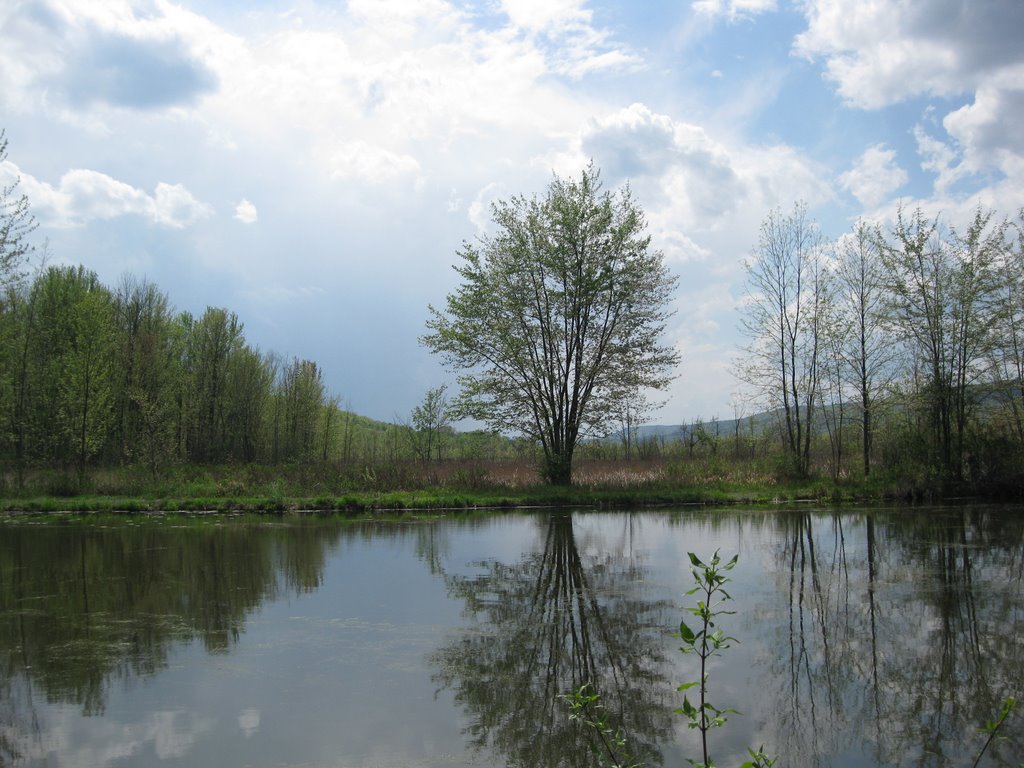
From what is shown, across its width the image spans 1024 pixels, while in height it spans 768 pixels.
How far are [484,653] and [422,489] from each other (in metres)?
16.6

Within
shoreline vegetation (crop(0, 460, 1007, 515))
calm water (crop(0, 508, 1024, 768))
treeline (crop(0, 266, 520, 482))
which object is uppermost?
treeline (crop(0, 266, 520, 482))

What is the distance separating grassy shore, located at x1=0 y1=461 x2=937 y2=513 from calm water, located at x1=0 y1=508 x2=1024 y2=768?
776 centimetres

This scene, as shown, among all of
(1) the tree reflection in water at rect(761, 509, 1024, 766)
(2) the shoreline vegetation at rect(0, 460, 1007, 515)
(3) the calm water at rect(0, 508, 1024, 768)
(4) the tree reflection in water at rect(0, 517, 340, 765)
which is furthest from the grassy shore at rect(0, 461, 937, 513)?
(1) the tree reflection in water at rect(761, 509, 1024, 766)

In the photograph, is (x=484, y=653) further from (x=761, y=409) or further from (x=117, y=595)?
(x=761, y=409)

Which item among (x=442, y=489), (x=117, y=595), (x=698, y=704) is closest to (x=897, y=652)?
(x=698, y=704)

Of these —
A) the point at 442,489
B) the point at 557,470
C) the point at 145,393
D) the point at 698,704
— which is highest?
the point at 145,393

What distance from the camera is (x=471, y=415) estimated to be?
25.1 meters

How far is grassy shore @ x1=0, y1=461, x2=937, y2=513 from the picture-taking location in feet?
68.0

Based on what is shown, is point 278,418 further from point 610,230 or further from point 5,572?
point 5,572

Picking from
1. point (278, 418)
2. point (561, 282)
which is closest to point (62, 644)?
point (561, 282)

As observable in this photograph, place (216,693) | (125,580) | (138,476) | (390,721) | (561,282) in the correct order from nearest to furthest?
(390,721) < (216,693) < (125,580) < (138,476) < (561,282)

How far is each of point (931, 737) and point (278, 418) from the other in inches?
1521

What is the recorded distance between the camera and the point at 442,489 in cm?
2286

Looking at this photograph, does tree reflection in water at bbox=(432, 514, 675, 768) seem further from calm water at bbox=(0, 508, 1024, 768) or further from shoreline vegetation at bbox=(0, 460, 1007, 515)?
shoreline vegetation at bbox=(0, 460, 1007, 515)
